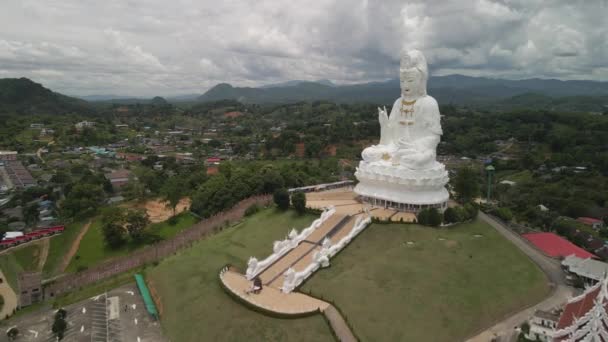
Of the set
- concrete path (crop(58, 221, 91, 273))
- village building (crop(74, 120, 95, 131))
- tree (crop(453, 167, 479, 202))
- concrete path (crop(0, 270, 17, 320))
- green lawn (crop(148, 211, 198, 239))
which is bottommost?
concrete path (crop(0, 270, 17, 320))

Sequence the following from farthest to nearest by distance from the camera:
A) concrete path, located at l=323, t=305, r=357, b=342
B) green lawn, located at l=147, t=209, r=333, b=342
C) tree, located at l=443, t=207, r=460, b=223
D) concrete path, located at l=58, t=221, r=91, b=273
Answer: concrete path, located at l=58, t=221, r=91, b=273
tree, located at l=443, t=207, r=460, b=223
green lawn, located at l=147, t=209, r=333, b=342
concrete path, located at l=323, t=305, r=357, b=342

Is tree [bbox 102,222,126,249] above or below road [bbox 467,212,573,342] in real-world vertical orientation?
below

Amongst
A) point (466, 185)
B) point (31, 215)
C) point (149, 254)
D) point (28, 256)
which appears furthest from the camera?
point (31, 215)

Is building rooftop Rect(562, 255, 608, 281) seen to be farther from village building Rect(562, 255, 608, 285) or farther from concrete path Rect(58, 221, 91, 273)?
concrete path Rect(58, 221, 91, 273)

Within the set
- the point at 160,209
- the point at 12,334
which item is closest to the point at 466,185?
the point at 12,334

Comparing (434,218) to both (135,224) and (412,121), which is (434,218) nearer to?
(412,121)

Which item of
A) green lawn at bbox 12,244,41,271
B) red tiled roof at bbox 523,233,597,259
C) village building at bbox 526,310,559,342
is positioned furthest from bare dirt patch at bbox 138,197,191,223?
village building at bbox 526,310,559,342

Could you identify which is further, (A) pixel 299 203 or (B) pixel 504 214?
(B) pixel 504 214
